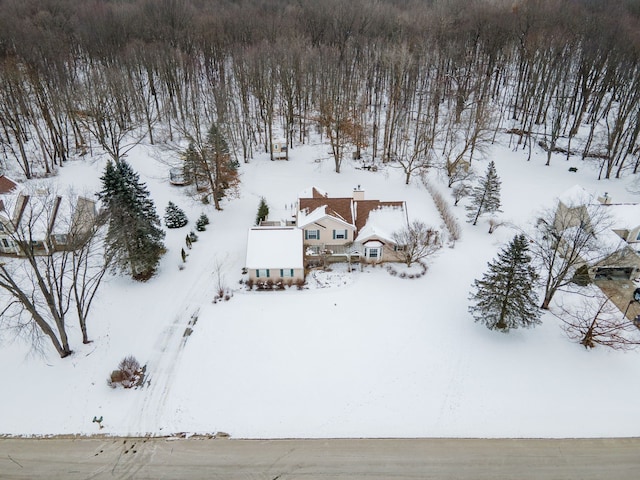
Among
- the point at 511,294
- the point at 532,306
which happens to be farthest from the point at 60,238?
the point at 532,306

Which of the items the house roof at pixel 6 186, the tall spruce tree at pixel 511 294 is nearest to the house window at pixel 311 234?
the tall spruce tree at pixel 511 294

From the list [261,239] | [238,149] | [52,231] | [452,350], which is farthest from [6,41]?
[452,350]

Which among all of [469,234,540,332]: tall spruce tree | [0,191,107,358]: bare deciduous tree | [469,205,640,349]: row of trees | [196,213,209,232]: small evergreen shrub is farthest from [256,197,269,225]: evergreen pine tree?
[469,234,540,332]: tall spruce tree

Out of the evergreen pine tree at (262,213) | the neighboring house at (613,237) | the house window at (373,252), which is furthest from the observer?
the evergreen pine tree at (262,213)

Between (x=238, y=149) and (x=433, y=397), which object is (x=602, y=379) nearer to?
(x=433, y=397)

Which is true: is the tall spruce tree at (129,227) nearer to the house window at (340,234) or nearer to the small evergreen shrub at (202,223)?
the small evergreen shrub at (202,223)

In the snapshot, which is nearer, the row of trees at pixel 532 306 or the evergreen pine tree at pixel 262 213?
the row of trees at pixel 532 306

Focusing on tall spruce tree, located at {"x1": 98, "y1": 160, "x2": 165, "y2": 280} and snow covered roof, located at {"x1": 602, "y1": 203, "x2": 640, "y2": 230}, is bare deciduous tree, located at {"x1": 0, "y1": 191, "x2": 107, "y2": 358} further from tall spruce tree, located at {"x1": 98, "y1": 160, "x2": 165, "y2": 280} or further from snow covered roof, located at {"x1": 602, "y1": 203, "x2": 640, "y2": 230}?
snow covered roof, located at {"x1": 602, "y1": 203, "x2": 640, "y2": 230}
